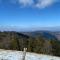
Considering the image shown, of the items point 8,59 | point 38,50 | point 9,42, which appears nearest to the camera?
point 8,59

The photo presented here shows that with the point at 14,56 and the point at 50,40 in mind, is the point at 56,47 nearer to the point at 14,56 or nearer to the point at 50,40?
the point at 50,40

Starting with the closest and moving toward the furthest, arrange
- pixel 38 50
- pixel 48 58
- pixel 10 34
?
pixel 48 58, pixel 38 50, pixel 10 34

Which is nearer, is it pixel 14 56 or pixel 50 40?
pixel 14 56

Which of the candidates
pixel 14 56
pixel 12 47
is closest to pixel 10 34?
pixel 12 47

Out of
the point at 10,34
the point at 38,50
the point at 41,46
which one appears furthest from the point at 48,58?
the point at 10,34

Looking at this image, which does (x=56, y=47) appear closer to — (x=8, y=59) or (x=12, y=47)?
(x=12, y=47)

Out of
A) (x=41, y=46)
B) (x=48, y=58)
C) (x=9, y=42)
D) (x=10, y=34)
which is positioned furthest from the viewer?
(x=10, y=34)
